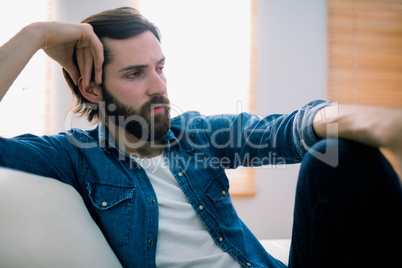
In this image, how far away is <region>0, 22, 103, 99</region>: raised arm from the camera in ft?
2.70

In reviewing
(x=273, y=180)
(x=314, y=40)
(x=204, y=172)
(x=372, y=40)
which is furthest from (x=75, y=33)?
(x=372, y=40)

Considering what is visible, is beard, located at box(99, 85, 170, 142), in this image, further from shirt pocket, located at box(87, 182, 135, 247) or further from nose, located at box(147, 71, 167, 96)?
shirt pocket, located at box(87, 182, 135, 247)

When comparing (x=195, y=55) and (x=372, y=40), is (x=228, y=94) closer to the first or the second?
(x=195, y=55)

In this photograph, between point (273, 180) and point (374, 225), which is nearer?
point (374, 225)

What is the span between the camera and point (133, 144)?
42.4 inches

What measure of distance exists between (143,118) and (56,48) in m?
0.39

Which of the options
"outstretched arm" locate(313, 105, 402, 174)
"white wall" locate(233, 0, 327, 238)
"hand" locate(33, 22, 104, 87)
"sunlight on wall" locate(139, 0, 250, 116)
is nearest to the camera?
"outstretched arm" locate(313, 105, 402, 174)

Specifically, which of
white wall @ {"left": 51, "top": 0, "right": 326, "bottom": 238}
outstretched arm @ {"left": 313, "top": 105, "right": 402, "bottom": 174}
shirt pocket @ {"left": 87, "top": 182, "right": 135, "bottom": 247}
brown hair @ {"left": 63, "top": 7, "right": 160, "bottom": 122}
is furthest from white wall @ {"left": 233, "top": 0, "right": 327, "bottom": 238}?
outstretched arm @ {"left": 313, "top": 105, "right": 402, "bottom": 174}

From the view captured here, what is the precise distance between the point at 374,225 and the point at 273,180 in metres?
1.85

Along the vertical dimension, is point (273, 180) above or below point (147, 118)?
below

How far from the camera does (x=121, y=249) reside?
81 centimetres

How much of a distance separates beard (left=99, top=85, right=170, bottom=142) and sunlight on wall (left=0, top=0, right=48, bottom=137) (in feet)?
4.24

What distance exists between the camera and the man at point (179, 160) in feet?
1.76

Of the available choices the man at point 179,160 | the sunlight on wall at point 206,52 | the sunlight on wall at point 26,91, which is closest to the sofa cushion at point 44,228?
the man at point 179,160
